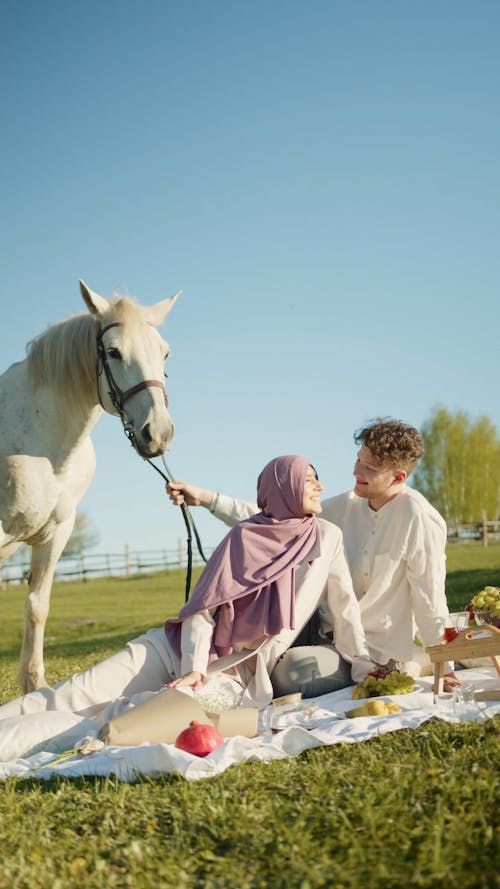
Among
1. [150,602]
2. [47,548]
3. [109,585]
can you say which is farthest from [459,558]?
[47,548]

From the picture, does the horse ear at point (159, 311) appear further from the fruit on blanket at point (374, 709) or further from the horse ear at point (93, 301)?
the fruit on blanket at point (374, 709)

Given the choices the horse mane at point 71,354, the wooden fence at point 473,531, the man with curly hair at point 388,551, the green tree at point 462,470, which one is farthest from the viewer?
the green tree at point 462,470

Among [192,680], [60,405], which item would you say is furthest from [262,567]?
[60,405]

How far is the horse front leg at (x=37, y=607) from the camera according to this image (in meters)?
7.20

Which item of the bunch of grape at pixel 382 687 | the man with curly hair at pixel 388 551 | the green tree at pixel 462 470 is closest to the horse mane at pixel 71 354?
the man with curly hair at pixel 388 551

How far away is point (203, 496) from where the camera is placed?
605 centimetres

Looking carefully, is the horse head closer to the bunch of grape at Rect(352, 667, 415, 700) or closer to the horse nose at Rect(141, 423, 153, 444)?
the horse nose at Rect(141, 423, 153, 444)

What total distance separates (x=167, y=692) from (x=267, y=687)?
0.96 metres

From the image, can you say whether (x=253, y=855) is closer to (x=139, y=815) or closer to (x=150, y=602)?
(x=139, y=815)

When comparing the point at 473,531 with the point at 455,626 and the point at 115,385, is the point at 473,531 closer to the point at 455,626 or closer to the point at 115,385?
the point at 455,626

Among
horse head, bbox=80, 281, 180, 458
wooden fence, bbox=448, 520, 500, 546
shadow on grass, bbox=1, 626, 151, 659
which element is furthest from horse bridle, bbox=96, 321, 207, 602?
wooden fence, bbox=448, 520, 500, 546

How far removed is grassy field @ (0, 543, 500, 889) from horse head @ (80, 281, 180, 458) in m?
2.78

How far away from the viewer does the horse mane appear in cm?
664

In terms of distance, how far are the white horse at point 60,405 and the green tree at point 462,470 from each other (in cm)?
5340
